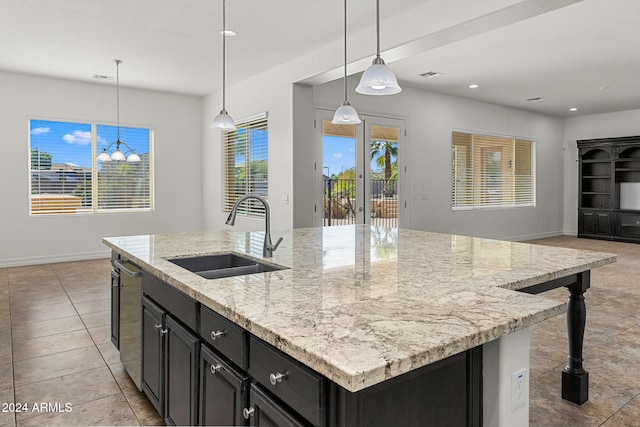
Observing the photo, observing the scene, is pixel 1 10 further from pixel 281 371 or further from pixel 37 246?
pixel 281 371

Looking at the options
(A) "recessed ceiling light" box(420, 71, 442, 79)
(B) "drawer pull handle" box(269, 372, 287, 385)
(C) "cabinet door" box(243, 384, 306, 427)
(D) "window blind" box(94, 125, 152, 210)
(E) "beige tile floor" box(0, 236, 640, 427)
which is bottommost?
(E) "beige tile floor" box(0, 236, 640, 427)

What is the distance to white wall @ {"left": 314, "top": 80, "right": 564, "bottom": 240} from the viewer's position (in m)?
6.84

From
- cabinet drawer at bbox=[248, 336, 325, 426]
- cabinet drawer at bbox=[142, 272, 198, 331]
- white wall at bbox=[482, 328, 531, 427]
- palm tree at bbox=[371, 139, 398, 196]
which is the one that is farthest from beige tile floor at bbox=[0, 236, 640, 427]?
palm tree at bbox=[371, 139, 398, 196]

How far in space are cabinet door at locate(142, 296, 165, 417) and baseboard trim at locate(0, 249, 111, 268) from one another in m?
5.36

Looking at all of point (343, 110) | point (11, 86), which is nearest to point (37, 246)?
point (11, 86)

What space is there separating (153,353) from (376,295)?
49.7 inches

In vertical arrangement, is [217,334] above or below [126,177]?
below

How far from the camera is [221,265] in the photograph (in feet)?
8.21

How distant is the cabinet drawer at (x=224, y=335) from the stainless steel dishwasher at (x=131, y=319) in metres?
0.86

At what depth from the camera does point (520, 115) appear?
29.7 feet

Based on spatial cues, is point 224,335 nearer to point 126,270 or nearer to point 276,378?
point 276,378

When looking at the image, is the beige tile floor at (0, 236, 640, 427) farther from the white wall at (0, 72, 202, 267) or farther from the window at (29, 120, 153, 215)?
the window at (29, 120, 153, 215)

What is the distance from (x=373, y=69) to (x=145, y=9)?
2.65 meters

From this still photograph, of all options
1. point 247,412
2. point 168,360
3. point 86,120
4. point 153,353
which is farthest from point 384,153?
point 247,412
